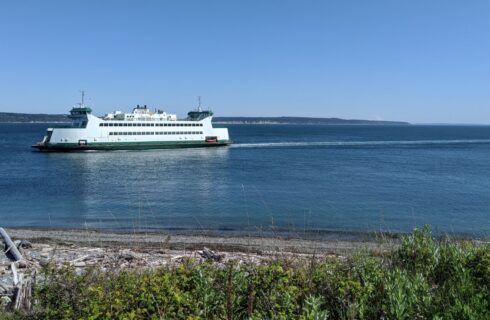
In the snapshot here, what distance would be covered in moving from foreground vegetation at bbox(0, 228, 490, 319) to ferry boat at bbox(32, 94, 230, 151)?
189ft

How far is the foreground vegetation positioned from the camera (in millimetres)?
3990

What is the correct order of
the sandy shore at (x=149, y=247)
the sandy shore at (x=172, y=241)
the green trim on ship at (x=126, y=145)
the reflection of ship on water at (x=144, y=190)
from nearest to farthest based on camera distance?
the sandy shore at (x=149, y=247)
the sandy shore at (x=172, y=241)
the reflection of ship on water at (x=144, y=190)
the green trim on ship at (x=126, y=145)

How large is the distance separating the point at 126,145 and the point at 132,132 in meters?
2.23

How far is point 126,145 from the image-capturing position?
61.7m

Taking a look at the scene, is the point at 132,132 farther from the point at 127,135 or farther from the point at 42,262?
the point at 42,262

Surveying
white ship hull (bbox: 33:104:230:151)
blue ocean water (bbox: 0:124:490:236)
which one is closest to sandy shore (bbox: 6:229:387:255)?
blue ocean water (bbox: 0:124:490:236)

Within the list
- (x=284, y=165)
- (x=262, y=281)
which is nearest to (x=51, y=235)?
(x=262, y=281)

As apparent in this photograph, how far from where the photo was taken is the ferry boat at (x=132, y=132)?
58.8 m

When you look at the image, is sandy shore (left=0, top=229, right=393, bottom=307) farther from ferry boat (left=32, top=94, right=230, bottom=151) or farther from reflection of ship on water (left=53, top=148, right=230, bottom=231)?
ferry boat (left=32, top=94, right=230, bottom=151)

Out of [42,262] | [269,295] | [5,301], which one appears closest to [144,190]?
[42,262]

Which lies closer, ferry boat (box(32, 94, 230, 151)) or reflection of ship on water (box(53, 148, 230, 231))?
reflection of ship on water (box(53, 148, 230, 231))

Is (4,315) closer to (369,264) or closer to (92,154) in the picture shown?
(369,264)

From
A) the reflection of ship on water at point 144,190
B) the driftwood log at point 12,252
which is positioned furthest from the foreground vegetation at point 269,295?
the reflection of ship on water at point 144,190

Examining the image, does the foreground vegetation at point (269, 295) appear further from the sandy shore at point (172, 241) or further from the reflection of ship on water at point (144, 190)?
the reflection of ship on water at point (144, 190)
